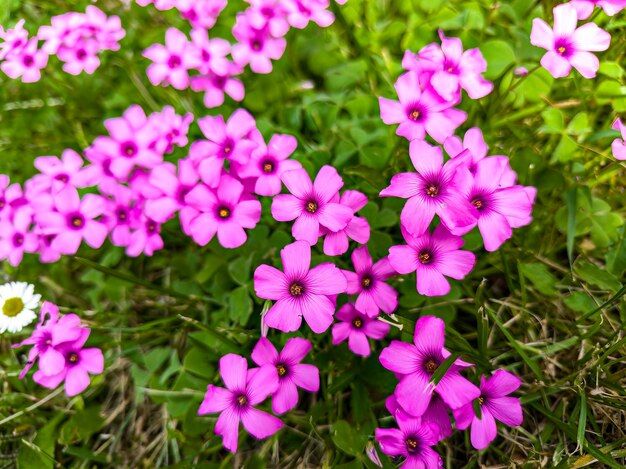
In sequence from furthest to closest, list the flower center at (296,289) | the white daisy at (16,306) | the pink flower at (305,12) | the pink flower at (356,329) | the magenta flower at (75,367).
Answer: the pink flower at (305,12)
the white daisy at (16,306)
the magenta flower at (75,367)
the pink flower at (356,329)
the flower center at (296,289)

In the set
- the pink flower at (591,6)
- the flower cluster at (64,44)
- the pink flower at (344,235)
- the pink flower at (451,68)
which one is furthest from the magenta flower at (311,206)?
the flower cluster at (64,44)

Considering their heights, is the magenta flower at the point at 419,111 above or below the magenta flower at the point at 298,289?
above

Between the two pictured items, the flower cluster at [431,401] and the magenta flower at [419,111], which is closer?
the flower cluster at [431,401]

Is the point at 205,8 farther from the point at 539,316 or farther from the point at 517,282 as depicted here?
the point at 539,316

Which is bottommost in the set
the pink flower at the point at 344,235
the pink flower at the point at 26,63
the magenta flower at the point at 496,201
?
the pink flower at the point at 26,63

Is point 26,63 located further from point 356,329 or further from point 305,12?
point 356,329

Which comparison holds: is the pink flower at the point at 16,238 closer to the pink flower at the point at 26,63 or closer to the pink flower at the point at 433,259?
the pink flower at the point at 26,63
